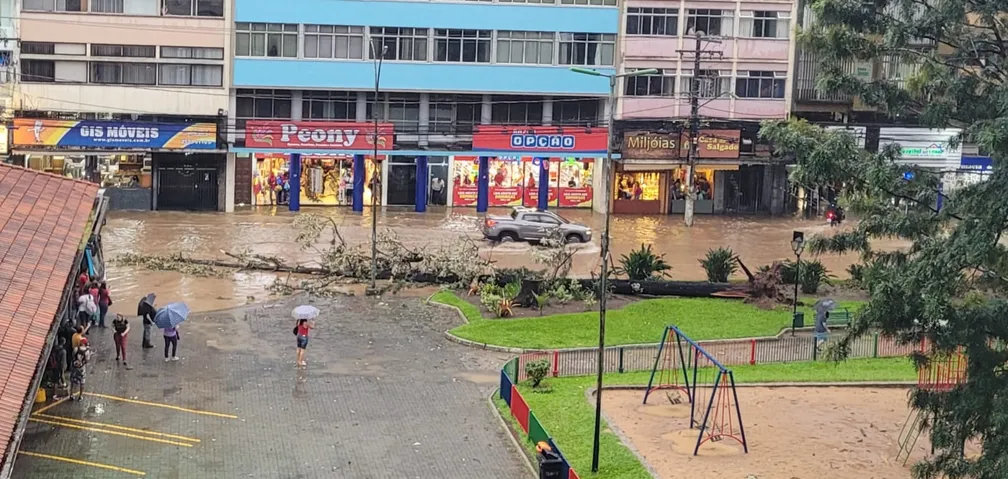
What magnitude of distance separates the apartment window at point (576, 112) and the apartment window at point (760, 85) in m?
6.58

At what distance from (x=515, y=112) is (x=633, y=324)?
1015 inches

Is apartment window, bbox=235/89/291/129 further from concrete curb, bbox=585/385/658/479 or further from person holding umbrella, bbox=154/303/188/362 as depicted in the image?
concrete curb, bbox=585/385/658/479

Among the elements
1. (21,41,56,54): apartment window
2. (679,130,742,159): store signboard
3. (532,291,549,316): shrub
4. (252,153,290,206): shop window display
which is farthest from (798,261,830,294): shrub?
(21,41,56,54): apartment window

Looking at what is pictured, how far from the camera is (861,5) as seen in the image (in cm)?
1888

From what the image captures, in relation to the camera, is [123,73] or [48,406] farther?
[123,73]

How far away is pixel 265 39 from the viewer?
52.9 metres

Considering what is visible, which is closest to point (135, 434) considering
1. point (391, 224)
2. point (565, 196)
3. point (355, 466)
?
point (355, 466)

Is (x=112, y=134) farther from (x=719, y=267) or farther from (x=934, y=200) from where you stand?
(x=934, y=200)

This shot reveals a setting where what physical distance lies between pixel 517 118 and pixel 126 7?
17.8m

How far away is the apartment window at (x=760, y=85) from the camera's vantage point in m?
56.0

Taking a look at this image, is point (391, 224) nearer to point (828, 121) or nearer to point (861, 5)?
point (828, 121)

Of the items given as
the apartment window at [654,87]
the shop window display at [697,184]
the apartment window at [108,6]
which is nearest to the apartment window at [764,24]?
the apartment window at [654,87]

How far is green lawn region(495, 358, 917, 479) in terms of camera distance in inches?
848

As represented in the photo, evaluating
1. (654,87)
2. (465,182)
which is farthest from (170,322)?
(654,87)
